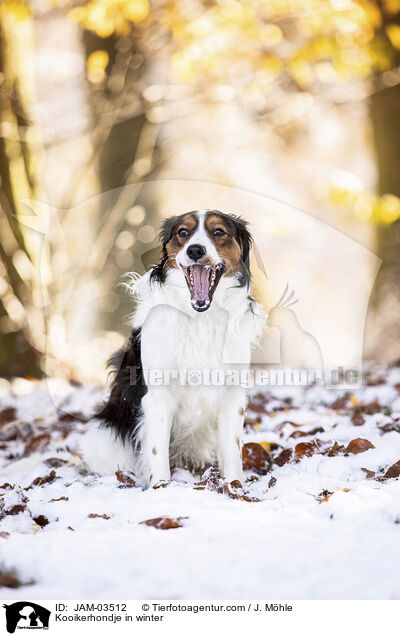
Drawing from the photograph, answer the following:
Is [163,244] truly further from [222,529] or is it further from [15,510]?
[222,529]

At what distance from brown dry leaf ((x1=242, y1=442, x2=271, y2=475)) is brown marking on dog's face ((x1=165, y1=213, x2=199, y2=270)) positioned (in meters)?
1.20

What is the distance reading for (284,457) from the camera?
3.13 meters

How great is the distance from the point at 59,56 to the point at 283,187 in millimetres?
5520

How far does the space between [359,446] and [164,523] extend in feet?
4.74

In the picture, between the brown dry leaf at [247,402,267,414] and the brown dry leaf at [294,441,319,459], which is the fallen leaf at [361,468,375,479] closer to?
the brown dry leaf at [294,441,319,459]

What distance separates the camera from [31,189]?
718 cm

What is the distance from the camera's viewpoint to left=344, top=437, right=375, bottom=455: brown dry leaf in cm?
296

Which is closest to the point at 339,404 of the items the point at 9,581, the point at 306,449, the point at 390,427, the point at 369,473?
the point at 390,427

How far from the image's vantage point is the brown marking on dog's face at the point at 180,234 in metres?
2.89

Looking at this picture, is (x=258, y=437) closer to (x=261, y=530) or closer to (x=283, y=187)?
(x=261, y=530)

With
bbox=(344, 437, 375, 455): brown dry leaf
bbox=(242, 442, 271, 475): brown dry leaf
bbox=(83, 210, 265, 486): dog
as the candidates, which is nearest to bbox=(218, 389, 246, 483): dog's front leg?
bbox=(83, 210, 265, 486): dog

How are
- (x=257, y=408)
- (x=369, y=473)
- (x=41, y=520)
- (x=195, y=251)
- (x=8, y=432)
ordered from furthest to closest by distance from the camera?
(x=257, y=408)
(x=8, y=432)
(x=195, y=251)
(x=369, y=473)
(x=41, y=520)

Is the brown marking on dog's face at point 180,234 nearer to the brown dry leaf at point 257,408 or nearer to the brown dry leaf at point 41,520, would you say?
the brown dry leaf at point 41,520
